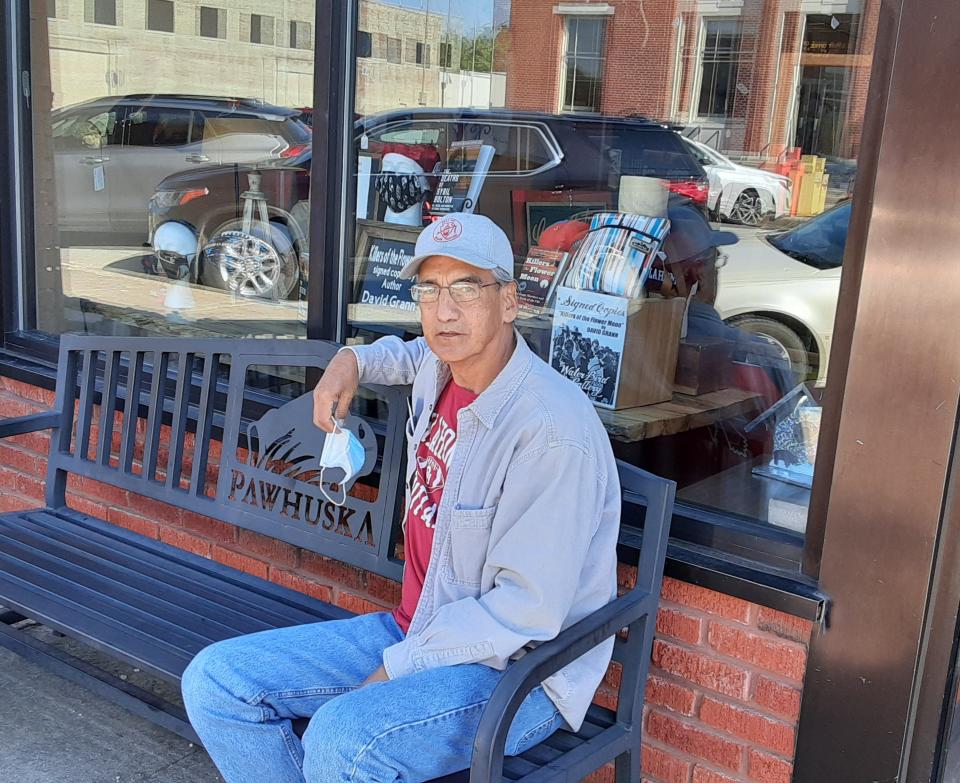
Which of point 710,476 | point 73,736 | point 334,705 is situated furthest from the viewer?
point 73,736

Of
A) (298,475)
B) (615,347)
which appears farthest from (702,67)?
(298,475)

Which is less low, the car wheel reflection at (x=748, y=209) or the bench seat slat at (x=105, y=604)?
the car wheel reflection at (x=748, y=209)

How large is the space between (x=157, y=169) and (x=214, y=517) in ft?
5.56

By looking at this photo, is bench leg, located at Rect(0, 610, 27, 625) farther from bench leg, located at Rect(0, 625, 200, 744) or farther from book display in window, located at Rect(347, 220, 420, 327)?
book display in window, located at Rect(347, 220, 420, 327)

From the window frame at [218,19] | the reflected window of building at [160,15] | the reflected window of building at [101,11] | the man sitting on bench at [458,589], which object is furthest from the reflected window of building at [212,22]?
the man sitting on bench at [458,589]

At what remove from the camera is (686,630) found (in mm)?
2455

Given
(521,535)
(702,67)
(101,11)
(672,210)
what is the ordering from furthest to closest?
(702,67) < (101,11) < (672,210) < (521,535)

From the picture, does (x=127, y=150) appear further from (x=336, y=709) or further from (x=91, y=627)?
(x=336, y=709)

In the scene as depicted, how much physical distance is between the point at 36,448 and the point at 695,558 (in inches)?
99.0

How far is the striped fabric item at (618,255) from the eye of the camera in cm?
317

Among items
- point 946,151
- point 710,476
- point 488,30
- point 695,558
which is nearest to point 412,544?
point 695,558

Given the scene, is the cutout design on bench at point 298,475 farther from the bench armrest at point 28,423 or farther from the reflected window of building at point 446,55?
the reflected window of building at point 446,55

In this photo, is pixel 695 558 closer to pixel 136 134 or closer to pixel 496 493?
pixel 496 493

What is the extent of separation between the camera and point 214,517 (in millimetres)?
3037
